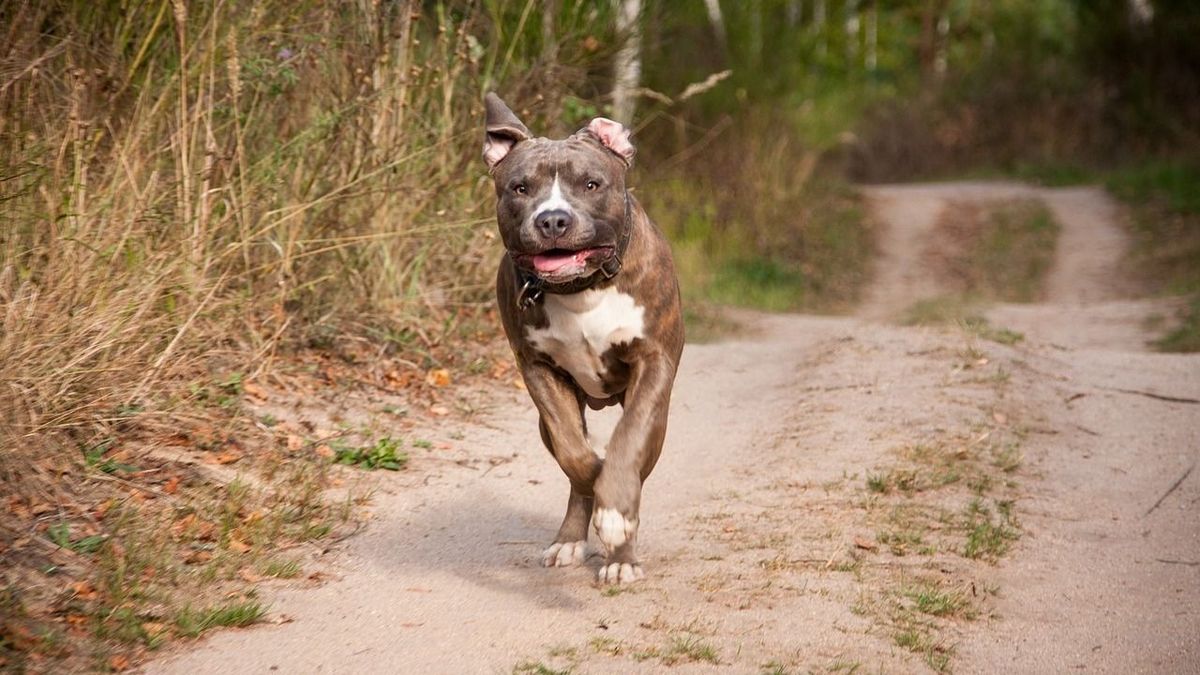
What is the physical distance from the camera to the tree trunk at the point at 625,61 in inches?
434

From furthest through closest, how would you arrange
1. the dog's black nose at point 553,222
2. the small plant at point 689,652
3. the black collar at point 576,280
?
the black collar at point 576,280, the dog's black nose at point 553,222, the small plant at point 689,652

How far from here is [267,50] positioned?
8102 millimetres

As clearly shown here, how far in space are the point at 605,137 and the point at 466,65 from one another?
15.5 feet

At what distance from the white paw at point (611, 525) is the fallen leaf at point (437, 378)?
364 centimetres

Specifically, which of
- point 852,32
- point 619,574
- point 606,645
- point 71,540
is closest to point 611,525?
point 606,645

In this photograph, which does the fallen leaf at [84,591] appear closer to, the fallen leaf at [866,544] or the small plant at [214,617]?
the small plant at [214,617]

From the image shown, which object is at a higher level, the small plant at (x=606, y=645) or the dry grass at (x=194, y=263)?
the dry grass at (x=194, y=263)

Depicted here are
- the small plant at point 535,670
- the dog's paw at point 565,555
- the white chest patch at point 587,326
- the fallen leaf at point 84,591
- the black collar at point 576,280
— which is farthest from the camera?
the dog's paw at point 565,555

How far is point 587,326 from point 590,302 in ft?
0.30

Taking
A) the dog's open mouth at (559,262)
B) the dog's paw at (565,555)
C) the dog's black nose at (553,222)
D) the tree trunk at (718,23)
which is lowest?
the dog's paw at (565,555)

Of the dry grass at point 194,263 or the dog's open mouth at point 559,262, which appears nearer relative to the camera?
the dog's open mouth at point 559,262

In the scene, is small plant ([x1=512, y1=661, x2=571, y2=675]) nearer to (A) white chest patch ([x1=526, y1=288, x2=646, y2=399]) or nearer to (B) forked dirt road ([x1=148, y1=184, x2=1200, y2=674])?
(B) forked dirt road ([x1=148, y1=184, x2=1200, y2=674])

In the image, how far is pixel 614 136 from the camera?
533 centimetres

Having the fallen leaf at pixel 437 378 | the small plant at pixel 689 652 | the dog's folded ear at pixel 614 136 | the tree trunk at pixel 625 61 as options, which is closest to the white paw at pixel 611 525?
the small plant at pixel 689 652
